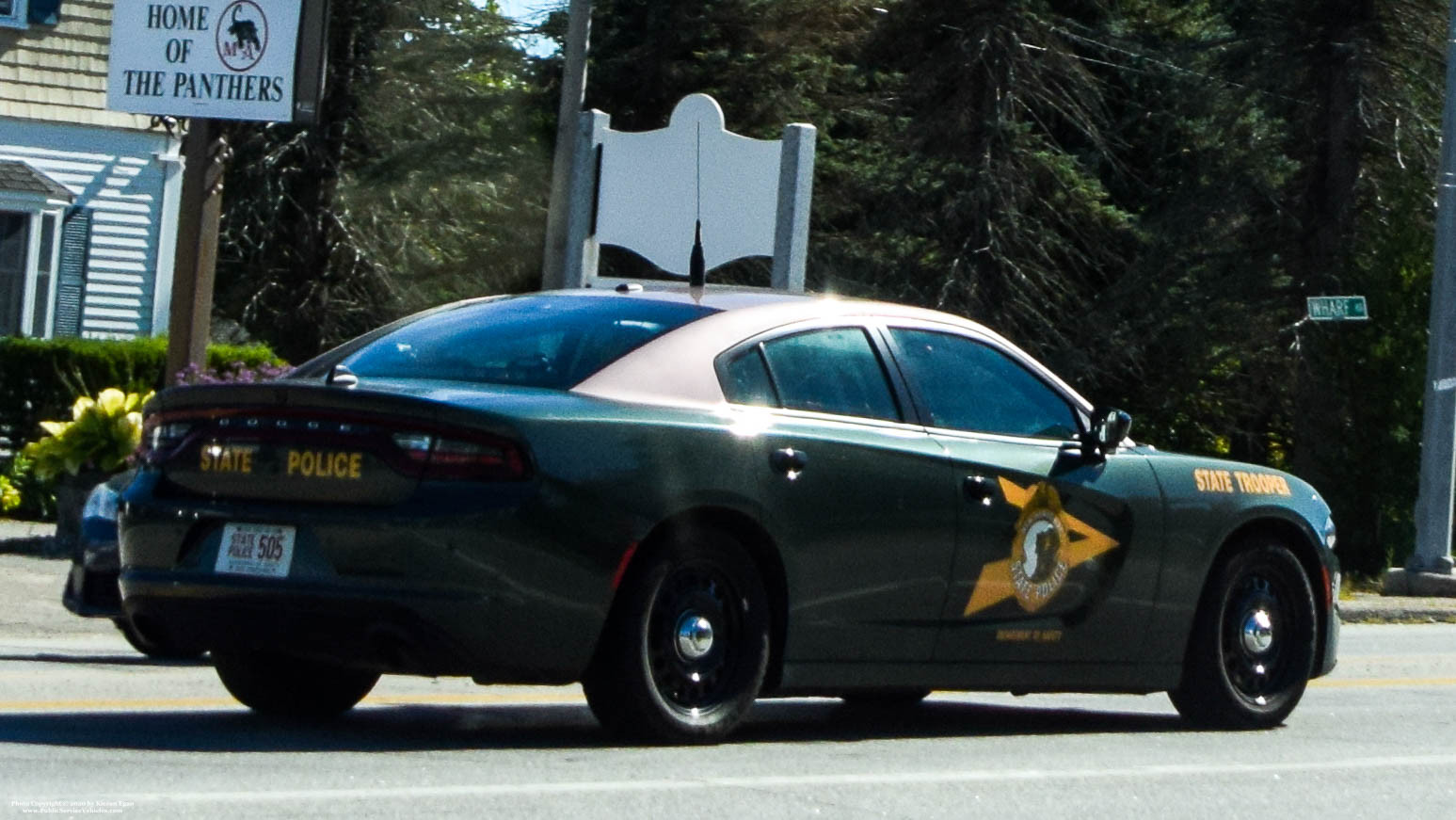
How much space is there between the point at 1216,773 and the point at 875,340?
1.80 m

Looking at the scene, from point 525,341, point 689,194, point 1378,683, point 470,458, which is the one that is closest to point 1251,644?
point 1378,683

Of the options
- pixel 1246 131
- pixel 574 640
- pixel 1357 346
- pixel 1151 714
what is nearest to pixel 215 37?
pixel 1151 714

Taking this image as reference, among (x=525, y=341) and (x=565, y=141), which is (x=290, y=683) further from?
(x=565, y=141)

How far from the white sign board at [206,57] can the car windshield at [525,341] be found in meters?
8.86

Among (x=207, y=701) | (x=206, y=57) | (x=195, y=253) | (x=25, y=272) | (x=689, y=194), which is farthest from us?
(x=25, y=272)

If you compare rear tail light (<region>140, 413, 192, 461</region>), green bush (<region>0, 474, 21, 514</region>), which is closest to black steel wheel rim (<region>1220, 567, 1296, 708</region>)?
rear tail light (<region>140, 413, 192, 461</region>)

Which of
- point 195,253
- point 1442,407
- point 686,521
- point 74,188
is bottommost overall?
point 686,521

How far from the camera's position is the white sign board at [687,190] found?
51.0 ft

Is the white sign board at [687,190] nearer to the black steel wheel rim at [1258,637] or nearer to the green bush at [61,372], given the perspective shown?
the green bush at [61,372]

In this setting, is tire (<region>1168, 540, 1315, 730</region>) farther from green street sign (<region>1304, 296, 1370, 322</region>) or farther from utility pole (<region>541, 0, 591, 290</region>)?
green street sign (<region>1304, 296, 1370, 322</region>)

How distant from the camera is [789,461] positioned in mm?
7227

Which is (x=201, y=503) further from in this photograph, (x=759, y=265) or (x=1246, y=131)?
(x=759, y=265)

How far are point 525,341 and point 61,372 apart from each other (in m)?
13.8

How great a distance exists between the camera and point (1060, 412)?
8.40m
